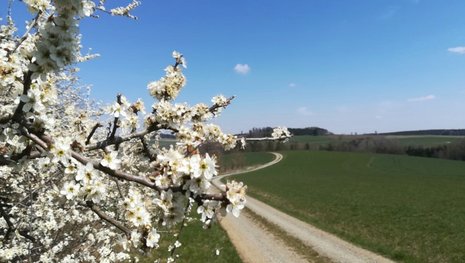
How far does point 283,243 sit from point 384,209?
18779mm

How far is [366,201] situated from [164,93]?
1606 inches

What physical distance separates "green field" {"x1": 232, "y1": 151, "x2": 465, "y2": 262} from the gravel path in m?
1.02

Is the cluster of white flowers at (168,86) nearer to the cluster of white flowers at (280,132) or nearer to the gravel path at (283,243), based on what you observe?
the cluster of white flowers at (280,132)

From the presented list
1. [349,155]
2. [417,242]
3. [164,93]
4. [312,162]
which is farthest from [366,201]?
[349,155]

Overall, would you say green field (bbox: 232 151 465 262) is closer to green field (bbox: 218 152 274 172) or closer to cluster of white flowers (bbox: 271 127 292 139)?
cluster of white flowers (bbox: 271 127 292 139)

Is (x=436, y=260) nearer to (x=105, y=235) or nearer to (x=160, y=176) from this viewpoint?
(x=105, y=235)

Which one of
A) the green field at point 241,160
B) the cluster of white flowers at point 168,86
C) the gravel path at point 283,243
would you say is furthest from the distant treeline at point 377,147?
the cluster of white flowers at point 168,86

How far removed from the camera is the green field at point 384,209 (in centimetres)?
2212

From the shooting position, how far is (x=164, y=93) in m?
4.60

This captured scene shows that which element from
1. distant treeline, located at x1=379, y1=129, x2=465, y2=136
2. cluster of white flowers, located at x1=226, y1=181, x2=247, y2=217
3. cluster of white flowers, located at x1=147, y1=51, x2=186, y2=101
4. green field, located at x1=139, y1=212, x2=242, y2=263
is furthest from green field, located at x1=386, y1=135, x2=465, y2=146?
cluster of white flowers, located at x1=226, y1=181, x2=247, y2=217

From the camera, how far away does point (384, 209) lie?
120 ft

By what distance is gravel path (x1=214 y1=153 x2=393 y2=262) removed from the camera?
18219 mm

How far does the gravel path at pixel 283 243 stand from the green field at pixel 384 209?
102cm

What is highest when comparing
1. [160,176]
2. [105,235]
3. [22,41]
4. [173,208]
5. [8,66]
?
[22,41]
